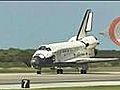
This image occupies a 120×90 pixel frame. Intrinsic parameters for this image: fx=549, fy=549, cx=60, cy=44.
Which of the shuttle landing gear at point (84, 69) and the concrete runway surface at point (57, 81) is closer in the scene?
the concrete runway surface at point (57, 81)

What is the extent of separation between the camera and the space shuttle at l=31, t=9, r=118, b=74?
243 ft

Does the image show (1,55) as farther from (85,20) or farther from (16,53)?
(85,20)

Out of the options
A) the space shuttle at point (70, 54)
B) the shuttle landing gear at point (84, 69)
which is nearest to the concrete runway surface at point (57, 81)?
the space shuttle at point (70, 54)

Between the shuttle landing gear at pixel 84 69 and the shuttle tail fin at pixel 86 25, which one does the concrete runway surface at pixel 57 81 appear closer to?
the shuttle landing gear at pixel 84 69

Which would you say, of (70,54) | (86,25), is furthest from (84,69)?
(86,25)

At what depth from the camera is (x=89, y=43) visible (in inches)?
3253

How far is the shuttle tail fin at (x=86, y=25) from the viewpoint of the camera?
87.4 m

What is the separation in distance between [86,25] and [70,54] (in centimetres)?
1024

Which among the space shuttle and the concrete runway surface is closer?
the concrete runway surface

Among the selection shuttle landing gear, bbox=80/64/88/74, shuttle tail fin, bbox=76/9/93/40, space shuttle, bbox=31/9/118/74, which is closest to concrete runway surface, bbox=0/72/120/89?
space shuttle, bbox=31/9/118/74

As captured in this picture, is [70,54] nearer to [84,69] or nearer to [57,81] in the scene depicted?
[84,69]

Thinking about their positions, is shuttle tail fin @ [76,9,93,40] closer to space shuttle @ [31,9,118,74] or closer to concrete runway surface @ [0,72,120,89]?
space shuttle @ [31,9,118,74]

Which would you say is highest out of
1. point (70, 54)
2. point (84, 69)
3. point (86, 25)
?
point (86, 25)

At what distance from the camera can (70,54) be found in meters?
80.3
